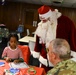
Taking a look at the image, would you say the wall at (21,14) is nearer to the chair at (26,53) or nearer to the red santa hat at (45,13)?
the chair at (26,53)

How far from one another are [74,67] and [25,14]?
7666mm

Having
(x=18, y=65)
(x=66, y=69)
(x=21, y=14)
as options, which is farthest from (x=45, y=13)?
(x=21, y=14)

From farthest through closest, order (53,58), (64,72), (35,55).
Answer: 1. (35,55)
2. (53,58)
3. (64,72)

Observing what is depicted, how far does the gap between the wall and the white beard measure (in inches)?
239

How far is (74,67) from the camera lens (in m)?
1.12

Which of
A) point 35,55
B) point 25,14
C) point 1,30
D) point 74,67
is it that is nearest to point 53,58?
point 74,67

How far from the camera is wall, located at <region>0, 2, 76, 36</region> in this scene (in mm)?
8500

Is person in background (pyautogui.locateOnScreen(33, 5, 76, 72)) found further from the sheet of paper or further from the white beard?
the sheet of paper

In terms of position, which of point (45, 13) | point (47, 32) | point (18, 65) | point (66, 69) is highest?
point (45, 13)

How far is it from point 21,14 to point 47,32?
6467mm

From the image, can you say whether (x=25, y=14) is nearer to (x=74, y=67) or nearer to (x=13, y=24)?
(x=13, y=24)

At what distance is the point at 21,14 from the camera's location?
868cm

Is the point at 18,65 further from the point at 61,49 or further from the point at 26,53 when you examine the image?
the point at 61,49

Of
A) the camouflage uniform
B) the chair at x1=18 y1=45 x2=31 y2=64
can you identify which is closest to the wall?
the chair at x1=18 y1=45 x2=31 y2=64
